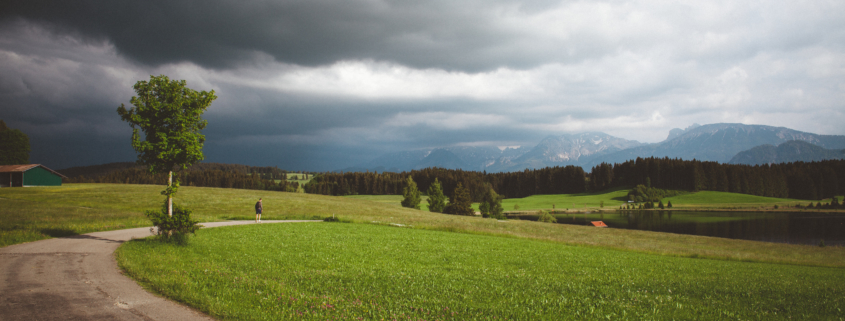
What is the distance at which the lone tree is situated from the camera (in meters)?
20.3


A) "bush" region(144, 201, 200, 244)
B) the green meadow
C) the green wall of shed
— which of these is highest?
the green wall of shed

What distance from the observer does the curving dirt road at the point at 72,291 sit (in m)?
8.66

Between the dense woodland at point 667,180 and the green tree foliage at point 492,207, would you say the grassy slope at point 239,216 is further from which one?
the dense woodland at point 667,180

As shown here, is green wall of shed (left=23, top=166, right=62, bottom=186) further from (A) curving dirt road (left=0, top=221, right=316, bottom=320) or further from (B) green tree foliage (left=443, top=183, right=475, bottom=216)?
(B) green tree foliage (left=443, top=183, right=475, bottom=216)

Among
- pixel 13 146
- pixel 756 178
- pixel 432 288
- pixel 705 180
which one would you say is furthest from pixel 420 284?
pixel 756 178

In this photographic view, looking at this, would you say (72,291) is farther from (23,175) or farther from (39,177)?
(39,177)

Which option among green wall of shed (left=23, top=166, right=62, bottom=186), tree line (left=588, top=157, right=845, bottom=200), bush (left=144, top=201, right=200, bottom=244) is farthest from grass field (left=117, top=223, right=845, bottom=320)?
tree line (left=588, top=157, right=845, bottom=200)

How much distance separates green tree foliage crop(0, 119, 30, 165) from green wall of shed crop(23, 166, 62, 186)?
2443 cm

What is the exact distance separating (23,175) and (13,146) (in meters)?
31.6

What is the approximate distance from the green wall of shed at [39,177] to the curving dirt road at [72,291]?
78020 millimetres

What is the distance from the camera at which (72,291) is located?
34.3ft

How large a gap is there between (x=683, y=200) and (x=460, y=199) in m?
121

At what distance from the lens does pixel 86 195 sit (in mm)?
55750

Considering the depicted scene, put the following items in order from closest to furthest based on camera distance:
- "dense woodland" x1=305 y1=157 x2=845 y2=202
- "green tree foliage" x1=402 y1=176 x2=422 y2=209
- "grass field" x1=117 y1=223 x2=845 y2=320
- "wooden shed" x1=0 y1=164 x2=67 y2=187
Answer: "grass field" x1=117 y1=223 x2=845 y2=320, "wooden shed" x1=0 y1=164 x2=67 y2=187, "green tree foliage" x1=402 y1=176 x2=422 y2=209, "dense woodland" x1=305 y1=157 x2=845 y2=202
